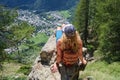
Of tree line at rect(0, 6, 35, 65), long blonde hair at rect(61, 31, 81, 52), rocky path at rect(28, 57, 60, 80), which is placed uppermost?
long blonde hair at rect(61, 31, 81, 52)

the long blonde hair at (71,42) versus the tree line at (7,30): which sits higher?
the long blonde hair at (71,42)

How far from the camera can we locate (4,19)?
3022cm

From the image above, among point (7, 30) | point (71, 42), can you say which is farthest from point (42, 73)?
point (7, 30)

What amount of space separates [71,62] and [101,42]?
26.2 meters

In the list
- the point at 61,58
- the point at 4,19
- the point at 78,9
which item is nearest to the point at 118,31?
the point at 4,19

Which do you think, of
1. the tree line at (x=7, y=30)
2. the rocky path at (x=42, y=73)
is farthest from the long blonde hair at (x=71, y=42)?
the tree line at (x=7, y=30)

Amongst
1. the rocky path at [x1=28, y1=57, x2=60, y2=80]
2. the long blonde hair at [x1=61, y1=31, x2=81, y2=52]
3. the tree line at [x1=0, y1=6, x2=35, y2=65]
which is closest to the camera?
the long blonde hair at [x1=61, y1=31, x2=81, y2=52]

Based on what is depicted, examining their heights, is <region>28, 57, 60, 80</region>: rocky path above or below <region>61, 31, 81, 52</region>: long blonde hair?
below

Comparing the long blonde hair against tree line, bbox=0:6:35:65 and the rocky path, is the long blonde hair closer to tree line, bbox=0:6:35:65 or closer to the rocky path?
the rocky path

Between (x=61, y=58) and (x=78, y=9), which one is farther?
(x=78, y=9)

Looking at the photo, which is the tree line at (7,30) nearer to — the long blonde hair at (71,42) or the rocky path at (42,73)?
the rocky path at (42,73)

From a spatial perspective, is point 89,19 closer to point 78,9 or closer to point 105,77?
point 78,9

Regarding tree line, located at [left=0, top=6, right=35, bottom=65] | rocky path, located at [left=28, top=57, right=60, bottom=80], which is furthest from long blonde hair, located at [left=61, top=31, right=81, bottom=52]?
tree line, located at [left=0, top=6, right=35, bottom=65]

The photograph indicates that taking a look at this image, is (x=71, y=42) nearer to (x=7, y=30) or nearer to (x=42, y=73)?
(x=42, y=73)
